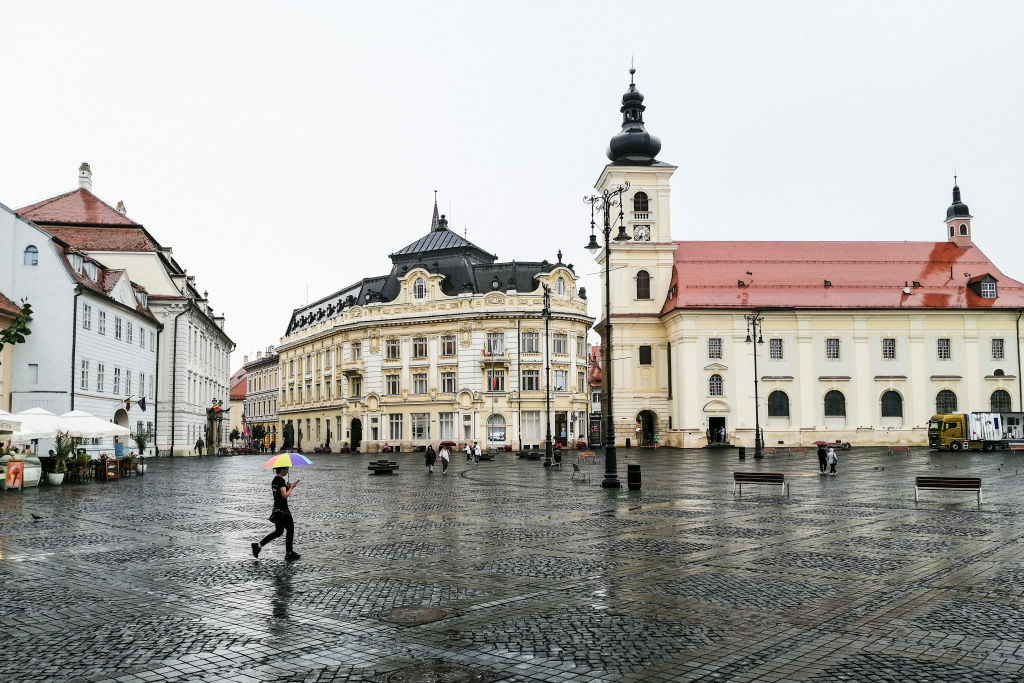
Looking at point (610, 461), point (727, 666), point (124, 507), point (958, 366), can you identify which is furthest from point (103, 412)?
point (958, 366)

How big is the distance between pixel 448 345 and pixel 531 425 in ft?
31.9

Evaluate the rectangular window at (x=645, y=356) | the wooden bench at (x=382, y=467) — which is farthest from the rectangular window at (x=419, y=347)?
the wooden bench at (x=382, y=467)

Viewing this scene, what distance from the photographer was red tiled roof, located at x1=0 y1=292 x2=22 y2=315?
121 feet

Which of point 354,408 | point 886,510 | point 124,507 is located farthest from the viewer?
point 354,408

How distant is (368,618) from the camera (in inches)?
369

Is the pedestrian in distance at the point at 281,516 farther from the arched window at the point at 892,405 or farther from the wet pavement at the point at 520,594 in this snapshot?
the arched window at the point at 892,405

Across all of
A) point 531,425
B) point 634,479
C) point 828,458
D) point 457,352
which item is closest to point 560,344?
point 531,425

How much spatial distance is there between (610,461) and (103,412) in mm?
31014

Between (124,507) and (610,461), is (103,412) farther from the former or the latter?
(610,461)

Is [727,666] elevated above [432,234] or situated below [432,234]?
below

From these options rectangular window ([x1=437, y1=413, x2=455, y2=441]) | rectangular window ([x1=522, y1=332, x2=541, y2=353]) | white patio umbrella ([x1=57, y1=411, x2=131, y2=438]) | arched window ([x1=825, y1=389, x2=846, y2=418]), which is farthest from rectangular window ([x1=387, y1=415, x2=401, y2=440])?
white patio umbrella ([x1=57, y1=411, x2=131, y2=438])

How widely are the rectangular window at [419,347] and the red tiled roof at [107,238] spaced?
79.1 feet

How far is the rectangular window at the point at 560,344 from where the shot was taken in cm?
7244

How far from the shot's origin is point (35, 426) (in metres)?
29.1
